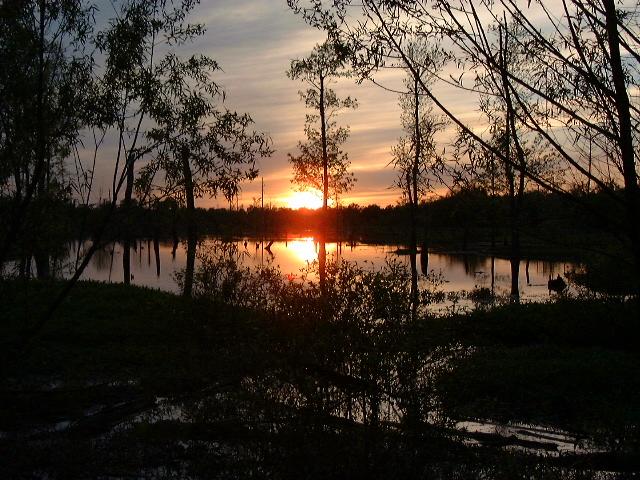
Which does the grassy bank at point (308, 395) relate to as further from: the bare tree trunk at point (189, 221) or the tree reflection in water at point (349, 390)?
the bare tree trunk at point (189, 221)

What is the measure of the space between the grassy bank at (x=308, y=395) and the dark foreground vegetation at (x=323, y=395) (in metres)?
0.03

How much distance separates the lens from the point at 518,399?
13180mm

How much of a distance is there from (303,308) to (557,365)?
384 inches

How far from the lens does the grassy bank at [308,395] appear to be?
22.7ft

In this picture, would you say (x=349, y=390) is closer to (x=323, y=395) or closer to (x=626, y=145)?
(x=323, y=395)

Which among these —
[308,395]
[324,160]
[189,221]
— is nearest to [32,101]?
[308,395]

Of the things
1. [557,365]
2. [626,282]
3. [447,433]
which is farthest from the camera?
[626,282]

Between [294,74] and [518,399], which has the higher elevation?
[294,74]

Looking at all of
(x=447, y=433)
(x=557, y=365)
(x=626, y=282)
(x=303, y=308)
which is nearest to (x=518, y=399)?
(x=557, y=365)

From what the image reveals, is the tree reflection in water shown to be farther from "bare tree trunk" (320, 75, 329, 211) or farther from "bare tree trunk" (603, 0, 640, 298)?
"bare tree trunk" (320, 75, 329, 211)

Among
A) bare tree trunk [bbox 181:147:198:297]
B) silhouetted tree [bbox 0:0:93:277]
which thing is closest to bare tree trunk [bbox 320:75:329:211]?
bare tree trunk [bbox 181:147:198:297]

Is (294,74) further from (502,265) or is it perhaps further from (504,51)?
(504,51)

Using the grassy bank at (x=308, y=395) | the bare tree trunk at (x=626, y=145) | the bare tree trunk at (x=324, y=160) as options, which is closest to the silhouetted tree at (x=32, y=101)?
the grassy bank at (x=308, y=395)

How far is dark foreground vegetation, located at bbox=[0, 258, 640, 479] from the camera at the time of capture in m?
6.93
